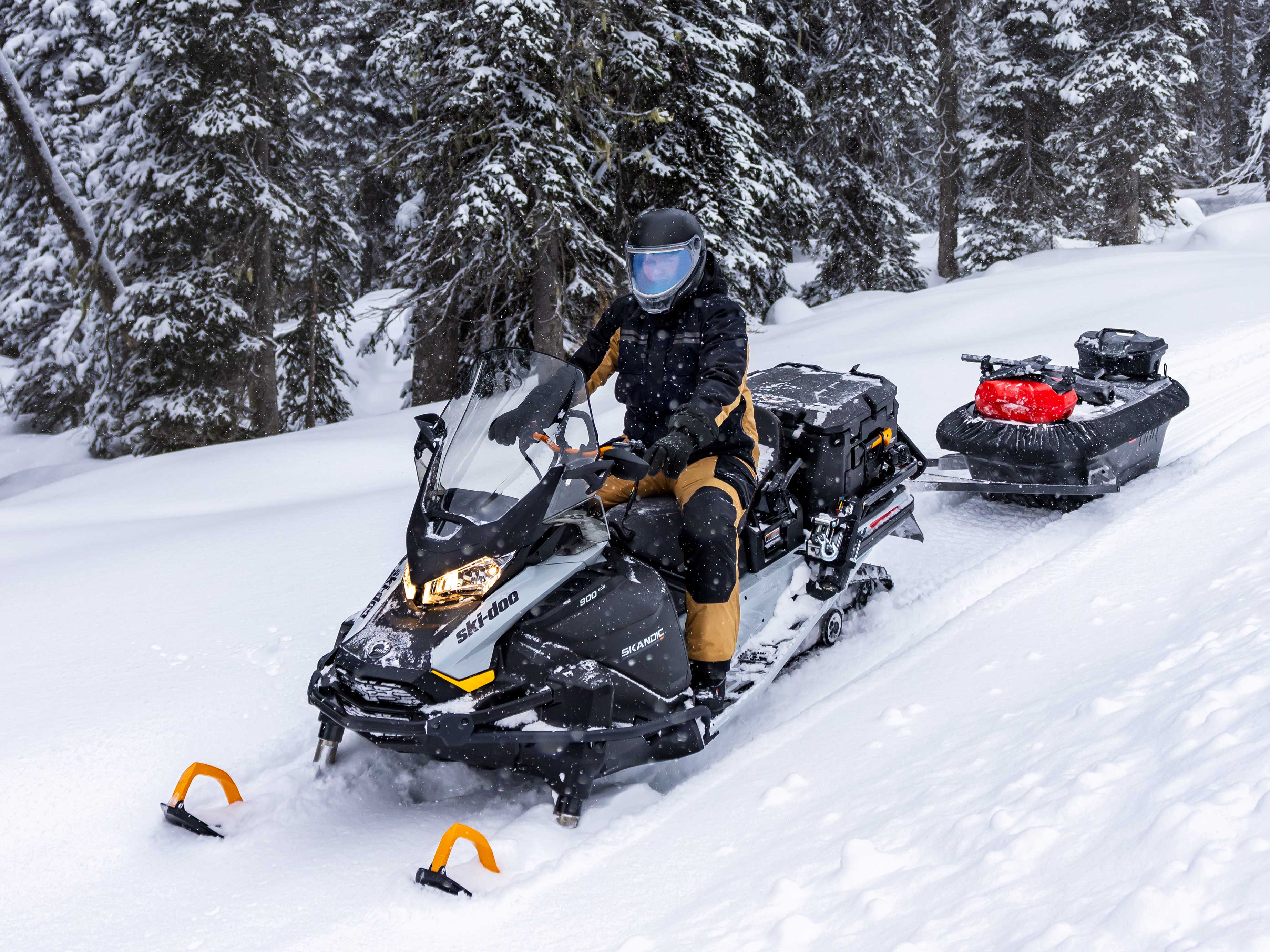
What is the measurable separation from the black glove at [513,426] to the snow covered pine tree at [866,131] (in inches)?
601

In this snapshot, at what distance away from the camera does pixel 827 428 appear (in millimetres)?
4246

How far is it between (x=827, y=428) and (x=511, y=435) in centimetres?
168

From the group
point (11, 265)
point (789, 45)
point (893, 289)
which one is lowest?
point (893, 289)

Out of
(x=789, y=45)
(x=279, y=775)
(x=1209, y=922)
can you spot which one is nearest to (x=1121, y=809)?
(x=1209, y=922)

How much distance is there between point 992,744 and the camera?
Result: 9.57 feet

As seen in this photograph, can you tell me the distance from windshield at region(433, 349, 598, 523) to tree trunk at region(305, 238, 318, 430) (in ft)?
35.7

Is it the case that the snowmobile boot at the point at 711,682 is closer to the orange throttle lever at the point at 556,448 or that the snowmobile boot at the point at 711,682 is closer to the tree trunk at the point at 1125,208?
the orange throttle lever at the point at 556,448

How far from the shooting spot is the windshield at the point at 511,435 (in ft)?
10.2

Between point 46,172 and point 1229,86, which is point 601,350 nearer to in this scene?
point 46,172

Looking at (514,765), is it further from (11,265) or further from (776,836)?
(11,265)

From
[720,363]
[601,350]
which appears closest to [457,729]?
[720,363]

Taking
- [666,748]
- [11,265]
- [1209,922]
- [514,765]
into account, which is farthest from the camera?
[11,265]

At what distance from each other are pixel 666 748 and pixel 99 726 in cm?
217

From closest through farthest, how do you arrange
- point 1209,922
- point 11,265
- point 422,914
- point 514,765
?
point 1209,922
point 422,914
point 514,765
point 11,265
